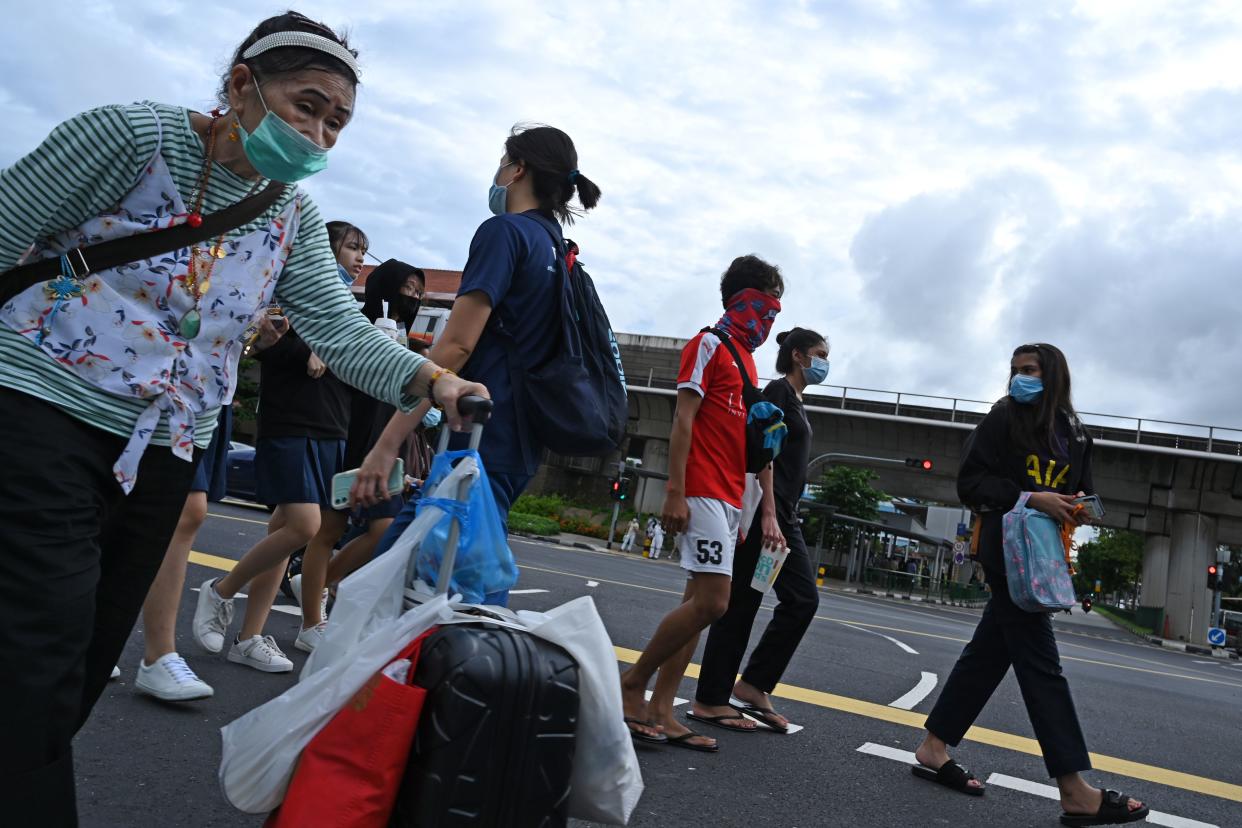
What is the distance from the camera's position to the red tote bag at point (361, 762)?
5.93 feet

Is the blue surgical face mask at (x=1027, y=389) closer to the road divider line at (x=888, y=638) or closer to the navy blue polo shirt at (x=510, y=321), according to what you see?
the navy blue polo shirt at (x=510, y=321)

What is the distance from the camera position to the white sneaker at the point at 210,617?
4.66m

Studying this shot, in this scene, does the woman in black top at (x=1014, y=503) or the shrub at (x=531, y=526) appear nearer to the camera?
the woman in black top at (x=1014, y=503)

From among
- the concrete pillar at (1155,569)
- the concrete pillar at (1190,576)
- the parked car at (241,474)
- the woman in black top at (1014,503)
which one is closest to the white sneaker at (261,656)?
the woman in black top at (1014,503)

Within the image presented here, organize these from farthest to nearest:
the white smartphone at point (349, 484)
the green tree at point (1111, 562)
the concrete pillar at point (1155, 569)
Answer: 1. the green tree at point (1111, 562)
2. the concrete pillar at point (1155, 569)
3. the white smartphone at point (349, 484)

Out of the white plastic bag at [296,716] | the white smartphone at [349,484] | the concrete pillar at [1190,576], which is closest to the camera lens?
the white plastic bag at [296,716]

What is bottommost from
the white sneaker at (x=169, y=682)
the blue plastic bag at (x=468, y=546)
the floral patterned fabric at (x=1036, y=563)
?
the white sneaker at (x=169, y=682)

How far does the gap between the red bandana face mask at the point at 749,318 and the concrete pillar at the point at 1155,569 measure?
46327mm

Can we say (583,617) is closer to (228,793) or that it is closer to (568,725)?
(568,725)

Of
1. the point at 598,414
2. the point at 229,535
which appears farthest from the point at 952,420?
the point at 598,414

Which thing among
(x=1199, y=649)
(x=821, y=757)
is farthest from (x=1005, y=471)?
(x=1199, y=649)

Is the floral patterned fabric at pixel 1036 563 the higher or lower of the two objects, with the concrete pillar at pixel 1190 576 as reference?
lower

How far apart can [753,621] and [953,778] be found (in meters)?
1.18

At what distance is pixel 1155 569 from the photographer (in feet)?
154
